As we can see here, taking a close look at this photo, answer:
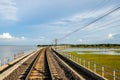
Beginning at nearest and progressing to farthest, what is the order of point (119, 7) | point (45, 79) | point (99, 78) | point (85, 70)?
1. point (119, 7)
2. point (99, 78)
3. point (45, 79)
4. point (85, 70)

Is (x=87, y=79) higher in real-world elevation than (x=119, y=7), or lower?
lower

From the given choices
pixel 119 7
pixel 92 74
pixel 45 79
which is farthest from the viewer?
pixel 92 74

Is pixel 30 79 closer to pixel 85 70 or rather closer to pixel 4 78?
pixel 4 78

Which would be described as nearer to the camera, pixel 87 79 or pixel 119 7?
pixel 119 7

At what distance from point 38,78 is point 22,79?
1269 mm

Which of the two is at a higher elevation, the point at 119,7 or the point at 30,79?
the point at 119,7

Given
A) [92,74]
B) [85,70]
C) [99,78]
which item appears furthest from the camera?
[85,70]

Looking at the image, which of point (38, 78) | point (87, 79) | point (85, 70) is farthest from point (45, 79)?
point (85, 70)

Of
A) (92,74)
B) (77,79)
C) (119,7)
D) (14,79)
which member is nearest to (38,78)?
(14,79)

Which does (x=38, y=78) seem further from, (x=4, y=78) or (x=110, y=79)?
(x=110, y=79)

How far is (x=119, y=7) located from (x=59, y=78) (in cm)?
738

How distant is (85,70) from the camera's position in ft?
72.2

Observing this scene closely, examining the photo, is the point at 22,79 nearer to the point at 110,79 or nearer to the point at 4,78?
the point at 4,78

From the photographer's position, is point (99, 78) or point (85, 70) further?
point (85, 70)
